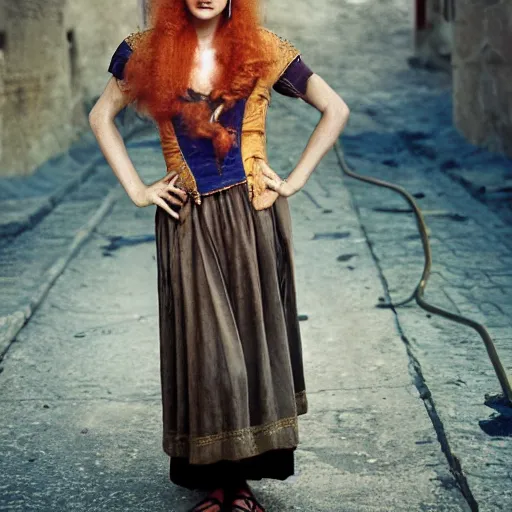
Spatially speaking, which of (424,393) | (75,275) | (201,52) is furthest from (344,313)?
(201,52)

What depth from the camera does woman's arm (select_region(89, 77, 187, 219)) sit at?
340 centimetres

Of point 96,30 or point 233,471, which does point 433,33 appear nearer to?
point 96,30

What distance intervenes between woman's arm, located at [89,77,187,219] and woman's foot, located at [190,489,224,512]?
1000mm

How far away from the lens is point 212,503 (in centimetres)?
362

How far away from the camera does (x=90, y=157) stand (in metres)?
12.3

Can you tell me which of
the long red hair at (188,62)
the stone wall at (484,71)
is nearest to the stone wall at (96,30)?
the stone wall at (484,71)

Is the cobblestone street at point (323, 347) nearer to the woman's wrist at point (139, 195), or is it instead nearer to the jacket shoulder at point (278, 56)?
the woman's wrist at point (139, 195)

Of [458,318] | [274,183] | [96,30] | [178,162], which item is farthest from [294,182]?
[96,30]

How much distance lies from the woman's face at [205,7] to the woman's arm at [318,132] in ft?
1.30

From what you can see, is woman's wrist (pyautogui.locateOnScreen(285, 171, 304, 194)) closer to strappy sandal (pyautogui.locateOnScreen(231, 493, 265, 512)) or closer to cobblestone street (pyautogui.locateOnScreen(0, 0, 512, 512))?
strappy sandal (pyautogui.locateOnScreen(231, 493, 265, 512))

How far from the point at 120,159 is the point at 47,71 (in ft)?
27.0

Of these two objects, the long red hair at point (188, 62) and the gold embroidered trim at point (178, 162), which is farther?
the gold embroidered trim at point (178, 162)

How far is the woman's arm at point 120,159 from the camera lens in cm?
340

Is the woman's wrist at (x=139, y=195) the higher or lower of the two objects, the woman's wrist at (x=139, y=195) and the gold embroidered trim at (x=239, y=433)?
the higher
